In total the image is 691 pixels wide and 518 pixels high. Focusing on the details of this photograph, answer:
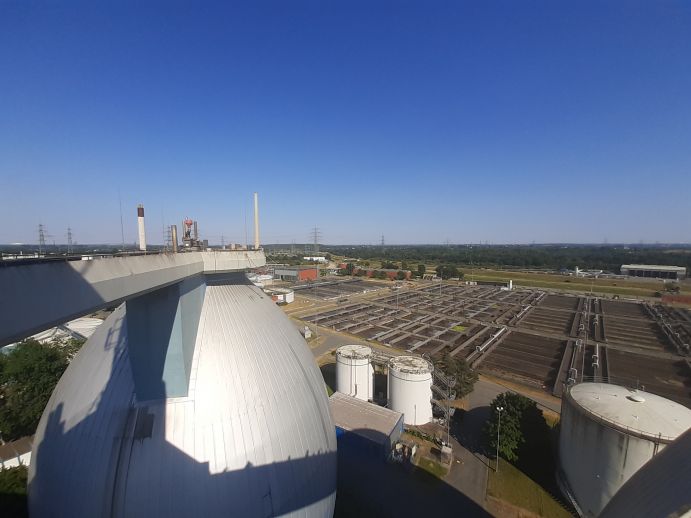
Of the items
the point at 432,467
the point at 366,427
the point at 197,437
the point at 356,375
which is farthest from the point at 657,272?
the point at 197,437

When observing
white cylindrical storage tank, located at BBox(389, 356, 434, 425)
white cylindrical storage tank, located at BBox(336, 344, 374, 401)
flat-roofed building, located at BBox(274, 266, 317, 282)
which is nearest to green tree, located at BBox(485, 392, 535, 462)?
white cylindrical storage tank, located at BBox(389, 356, 434, 425)

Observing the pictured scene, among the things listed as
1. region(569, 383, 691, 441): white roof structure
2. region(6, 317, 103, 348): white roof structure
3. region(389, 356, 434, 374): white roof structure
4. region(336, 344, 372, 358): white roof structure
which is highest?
region(569, 383, 691, 441): white roof structure

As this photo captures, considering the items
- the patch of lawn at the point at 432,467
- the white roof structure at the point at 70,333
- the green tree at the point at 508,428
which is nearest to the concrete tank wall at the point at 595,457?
the green tree at the point at 508,428

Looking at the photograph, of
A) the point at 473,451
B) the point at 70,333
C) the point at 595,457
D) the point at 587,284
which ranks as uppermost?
the point at 595,457

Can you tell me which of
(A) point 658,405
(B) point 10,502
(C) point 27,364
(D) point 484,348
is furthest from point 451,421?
(C) point 27,364

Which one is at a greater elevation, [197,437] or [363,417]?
[197,437]

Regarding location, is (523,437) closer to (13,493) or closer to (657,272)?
(13,493)

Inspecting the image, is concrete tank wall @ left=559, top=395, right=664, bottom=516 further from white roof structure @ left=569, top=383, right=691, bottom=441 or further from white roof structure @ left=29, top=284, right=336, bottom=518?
white roof structure @ left=29, top=284, right=336, bottom=518

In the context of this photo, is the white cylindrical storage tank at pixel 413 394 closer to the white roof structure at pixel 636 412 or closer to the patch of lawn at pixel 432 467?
the patch of lawn at pixel 432 467
